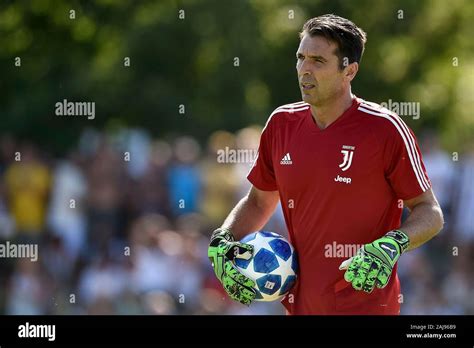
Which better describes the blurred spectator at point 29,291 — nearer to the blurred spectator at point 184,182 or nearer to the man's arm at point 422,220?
the blurred spectator at point 184,182

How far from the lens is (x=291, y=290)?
21.2 feet

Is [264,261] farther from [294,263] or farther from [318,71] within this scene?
[318,71]

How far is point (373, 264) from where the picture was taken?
5.87m

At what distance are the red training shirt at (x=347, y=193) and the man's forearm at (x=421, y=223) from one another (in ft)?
0.32

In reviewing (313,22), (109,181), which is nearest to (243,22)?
(109,181)

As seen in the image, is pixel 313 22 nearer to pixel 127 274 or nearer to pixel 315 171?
pixel 315 171

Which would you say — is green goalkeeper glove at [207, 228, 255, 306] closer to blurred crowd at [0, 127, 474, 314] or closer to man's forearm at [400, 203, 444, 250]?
man's forearm at [400, 203, 444, 250]

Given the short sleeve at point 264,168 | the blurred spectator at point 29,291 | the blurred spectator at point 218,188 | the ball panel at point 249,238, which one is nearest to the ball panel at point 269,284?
the ball panel at point 249,238

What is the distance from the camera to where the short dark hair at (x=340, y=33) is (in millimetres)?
6273

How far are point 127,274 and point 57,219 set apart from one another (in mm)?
1525

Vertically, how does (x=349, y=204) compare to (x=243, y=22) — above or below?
below

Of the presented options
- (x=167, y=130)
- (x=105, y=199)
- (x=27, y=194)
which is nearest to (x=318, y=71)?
(x=105, y=199)

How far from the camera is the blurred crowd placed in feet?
37.2
